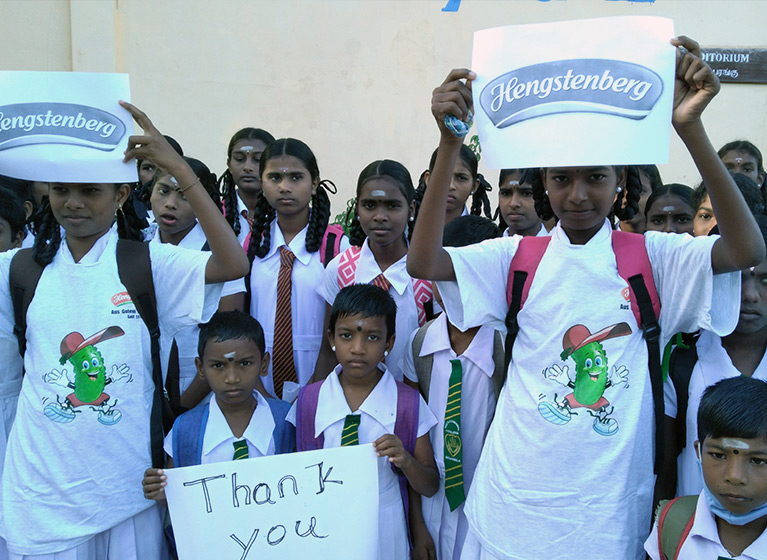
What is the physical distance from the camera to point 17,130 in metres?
1.90

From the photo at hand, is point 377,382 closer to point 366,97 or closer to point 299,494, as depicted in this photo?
point 299,494

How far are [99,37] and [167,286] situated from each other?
14.2 feet

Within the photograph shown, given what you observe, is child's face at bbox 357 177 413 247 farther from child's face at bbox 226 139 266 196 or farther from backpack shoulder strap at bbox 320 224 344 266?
child's face at bbox 226 139 266 196

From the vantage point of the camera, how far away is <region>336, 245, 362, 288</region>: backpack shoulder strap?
9.21 ft

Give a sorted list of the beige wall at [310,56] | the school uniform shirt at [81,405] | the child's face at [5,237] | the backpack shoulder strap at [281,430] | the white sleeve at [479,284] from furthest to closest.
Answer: the beige wall at [310,56] → the child's face at [5,237] → the backpack shoulder strap at [281,430] → the school uniform shirt at [81,405] → the white sleeve at [479,284]

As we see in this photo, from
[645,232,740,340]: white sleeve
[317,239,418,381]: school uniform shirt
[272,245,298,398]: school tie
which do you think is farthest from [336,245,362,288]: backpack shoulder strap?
[645,232,740,340]: white sleeve

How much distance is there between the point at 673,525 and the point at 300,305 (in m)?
1.69

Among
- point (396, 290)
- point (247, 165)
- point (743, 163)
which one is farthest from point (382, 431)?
point (743, 163)

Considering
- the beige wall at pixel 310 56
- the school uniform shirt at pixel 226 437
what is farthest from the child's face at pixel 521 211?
the beige wall at pixel 310 56

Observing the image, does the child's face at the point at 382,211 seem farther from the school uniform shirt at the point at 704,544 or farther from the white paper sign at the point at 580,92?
the school uniform shirt at the point at 704,544

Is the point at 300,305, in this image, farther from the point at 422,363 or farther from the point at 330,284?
the point at 422,363

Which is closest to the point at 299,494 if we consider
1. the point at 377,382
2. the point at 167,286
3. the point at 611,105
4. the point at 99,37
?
the point at 377,382

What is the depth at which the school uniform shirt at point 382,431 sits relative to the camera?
7.54 feet

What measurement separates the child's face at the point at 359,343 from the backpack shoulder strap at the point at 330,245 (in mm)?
620
